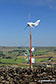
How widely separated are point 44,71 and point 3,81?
187 inches

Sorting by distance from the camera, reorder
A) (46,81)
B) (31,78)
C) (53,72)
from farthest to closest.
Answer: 1. (53,72)
2. (31,78)
3. (46,81)

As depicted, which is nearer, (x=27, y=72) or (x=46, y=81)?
(x=46, y=81)

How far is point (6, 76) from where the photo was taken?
17281mm

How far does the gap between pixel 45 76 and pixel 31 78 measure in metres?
1.35

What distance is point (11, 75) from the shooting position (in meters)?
17.6

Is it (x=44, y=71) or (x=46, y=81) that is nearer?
(x=46, y=81)

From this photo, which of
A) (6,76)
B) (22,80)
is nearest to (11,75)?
(6,76)

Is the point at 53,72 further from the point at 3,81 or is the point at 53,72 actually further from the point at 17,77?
the point at 3,81

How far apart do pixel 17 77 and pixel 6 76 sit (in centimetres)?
115

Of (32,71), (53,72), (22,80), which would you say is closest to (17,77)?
(22,80)

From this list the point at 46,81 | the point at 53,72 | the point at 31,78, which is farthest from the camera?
the point at 53,72

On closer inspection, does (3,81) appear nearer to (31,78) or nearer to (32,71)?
(31,78)

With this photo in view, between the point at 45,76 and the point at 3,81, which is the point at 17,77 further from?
the point at 45,76

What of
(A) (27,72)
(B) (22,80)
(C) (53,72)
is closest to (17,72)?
(A) (27,72)
